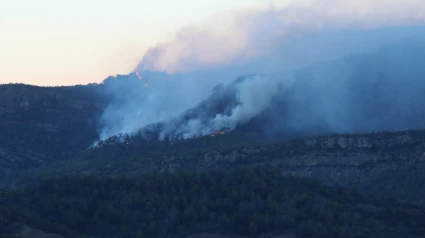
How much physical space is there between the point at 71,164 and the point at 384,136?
4200cm

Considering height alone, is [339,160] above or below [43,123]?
below

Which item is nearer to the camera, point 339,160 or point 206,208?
point 206,208

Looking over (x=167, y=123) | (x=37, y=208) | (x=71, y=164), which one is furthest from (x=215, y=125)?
(x=37, y=208)

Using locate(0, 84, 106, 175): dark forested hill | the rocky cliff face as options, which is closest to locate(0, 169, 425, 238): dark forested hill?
the rocky cliff face

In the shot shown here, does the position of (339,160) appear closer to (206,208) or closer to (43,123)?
(206,208)

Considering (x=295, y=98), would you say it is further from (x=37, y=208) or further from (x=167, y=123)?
(x=37, y=208)

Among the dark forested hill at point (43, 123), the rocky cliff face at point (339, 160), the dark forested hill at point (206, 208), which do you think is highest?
the dark forested hill at point (43, 123)

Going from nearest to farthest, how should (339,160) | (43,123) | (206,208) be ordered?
1. (206,208)
2. (339,160)
3. (43,123)

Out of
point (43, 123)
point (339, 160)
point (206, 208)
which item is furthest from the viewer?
point (43, 123)

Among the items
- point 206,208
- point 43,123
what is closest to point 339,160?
point 206,208

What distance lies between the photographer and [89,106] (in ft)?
600

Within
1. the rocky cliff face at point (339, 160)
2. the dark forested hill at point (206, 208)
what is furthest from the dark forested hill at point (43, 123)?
the dark forested hill at point (206, 208)

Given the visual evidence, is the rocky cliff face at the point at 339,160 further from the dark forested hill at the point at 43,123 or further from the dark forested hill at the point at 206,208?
the dark forested hill at the point at 43,123

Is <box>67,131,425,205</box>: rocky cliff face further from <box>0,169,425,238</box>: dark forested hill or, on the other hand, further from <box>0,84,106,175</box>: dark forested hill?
<box>0,84,106,175</box>: dark forested hill
